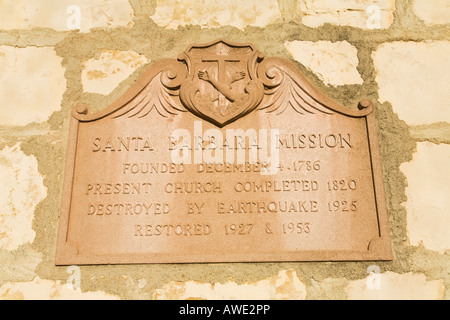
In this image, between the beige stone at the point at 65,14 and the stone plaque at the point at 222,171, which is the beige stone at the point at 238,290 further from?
the beige stone at the point at 65,14

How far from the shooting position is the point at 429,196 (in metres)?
1.99

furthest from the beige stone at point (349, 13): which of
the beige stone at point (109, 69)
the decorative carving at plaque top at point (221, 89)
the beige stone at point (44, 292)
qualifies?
the beige stone at point (44, 292)

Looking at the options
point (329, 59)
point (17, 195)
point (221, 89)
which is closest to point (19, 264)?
point (17, 195)

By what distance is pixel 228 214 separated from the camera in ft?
6.35

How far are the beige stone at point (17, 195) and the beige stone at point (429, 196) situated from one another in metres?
1.78

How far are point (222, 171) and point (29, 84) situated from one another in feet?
3.82

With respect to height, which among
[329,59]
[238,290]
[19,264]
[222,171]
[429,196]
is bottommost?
[238,290]

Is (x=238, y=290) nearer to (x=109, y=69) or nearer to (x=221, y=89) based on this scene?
(x=221, y=89)

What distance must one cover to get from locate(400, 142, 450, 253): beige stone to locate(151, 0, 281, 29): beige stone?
1094 mm

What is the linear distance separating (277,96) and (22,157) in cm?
134

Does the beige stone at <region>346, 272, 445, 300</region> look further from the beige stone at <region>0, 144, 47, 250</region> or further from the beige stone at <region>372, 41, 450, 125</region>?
the beige stone at <region>0, 144, 47, 250</region>

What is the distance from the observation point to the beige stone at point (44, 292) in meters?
1.85
